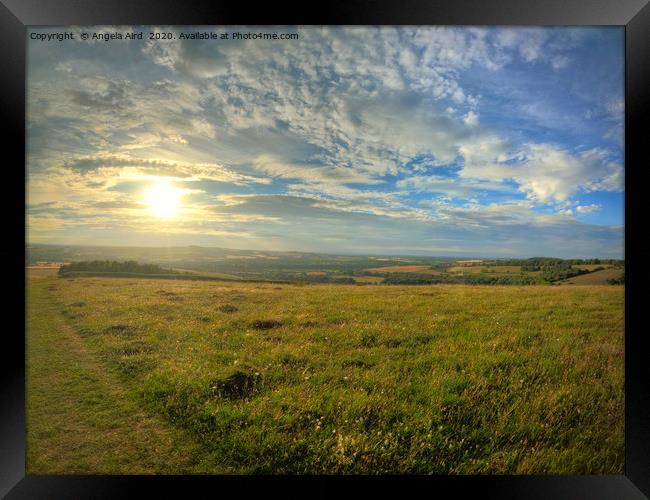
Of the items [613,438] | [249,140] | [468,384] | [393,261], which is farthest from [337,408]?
[249,140]

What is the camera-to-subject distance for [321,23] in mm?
4633

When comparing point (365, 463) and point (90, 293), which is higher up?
point (90, 293)

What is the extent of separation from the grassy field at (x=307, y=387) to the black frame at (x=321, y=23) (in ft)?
0.79

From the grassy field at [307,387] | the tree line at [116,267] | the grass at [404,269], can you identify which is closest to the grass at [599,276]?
the grassy field at [307,387]

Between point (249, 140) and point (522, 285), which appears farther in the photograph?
point (522, 285)

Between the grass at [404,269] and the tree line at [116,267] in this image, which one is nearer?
the tree line at [116,267]

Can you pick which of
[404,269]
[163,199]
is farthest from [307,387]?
[163,199]

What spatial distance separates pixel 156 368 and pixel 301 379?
2965mm

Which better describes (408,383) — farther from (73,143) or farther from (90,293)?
(73,143)

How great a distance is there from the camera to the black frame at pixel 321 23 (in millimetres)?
4539

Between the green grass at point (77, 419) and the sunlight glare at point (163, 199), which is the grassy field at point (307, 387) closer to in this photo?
the green grass at point (77, 419)

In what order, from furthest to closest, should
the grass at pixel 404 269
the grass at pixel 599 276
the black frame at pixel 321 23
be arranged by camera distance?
the grass at pixel 404 269 < the grass at pixel 599 276 < the black frame at pixel 321 23

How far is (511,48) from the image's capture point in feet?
17.0

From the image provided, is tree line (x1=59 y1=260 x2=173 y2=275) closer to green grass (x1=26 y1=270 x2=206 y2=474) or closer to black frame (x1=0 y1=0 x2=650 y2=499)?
green grass (x1=26 y1=270 x2=206 y2=474)
